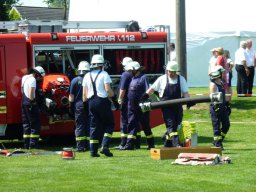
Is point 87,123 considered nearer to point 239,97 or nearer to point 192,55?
point 239,97

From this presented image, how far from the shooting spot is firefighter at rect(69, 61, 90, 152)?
18125 millimetres

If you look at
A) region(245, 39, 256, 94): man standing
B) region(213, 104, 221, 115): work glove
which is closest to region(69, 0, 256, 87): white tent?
region(245, 39, 256, 94): man standing

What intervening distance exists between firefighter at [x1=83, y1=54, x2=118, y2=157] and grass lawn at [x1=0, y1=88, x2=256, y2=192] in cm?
39

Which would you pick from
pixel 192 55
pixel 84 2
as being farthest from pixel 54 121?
pixel 84 2

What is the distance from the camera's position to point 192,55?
113 feet

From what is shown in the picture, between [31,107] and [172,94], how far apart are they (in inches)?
131

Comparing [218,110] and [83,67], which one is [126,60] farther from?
[218,110]

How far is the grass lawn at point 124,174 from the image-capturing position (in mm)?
12297

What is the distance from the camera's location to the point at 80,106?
59.8ft

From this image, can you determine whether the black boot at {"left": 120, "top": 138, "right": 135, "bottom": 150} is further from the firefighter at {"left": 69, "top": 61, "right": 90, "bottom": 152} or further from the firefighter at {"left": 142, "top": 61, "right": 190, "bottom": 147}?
the firefighter at {"left": 142, "top": 61, "right": 190, "bottom": 147}

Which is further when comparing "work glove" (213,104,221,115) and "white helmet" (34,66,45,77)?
"white helmet" (34,66,45,77)

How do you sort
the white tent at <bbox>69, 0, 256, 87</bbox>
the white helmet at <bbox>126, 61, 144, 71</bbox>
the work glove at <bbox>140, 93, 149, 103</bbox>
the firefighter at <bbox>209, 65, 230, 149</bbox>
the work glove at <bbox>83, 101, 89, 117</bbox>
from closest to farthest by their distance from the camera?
the firefighter at <bbox>209, 65, 230, 149</bbox>
the work glove at <bbox>140, 93, 149, 103</bbox>
the work glove at <bbox>83, 101, 89, 117</bbox>
the white helmet at <bbox>126, 61, 144, 71</bbox>
the white tent at <bbox>69, 0, 256, 87</bbox>

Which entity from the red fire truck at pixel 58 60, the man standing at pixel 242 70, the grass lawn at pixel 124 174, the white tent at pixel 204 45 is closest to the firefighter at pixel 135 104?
the grass lawn at pixel 124 174

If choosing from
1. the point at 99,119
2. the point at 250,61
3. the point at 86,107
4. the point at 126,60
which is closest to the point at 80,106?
the point at 86,107
